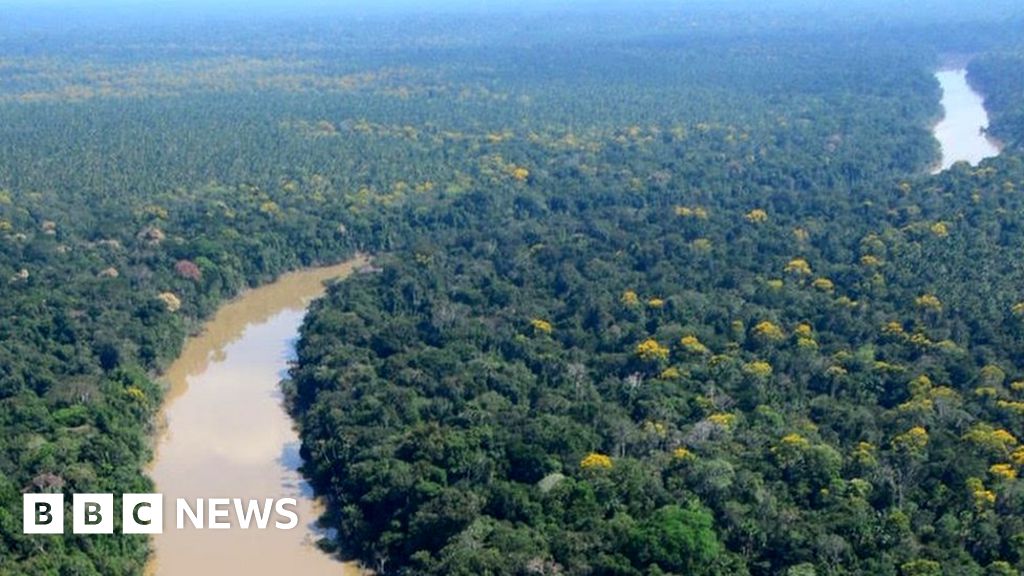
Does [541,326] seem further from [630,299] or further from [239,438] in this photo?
[239,438]

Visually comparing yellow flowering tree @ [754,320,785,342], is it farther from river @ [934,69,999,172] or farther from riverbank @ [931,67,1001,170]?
river @ [934,69,999,172]

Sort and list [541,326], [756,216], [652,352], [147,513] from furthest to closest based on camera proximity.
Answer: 1. [756,216]
2. [541,326]
3. [652,352]
4. [147,513]

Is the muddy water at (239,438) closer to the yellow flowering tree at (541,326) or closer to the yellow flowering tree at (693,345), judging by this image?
the yellow flowering tree at (541,326)

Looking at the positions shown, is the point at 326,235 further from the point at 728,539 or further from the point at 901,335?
the point at 728,539

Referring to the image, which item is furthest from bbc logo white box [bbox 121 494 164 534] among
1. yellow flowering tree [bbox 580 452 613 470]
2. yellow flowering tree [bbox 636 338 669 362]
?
yellow flowering tree [bbox 636 338 669 362]

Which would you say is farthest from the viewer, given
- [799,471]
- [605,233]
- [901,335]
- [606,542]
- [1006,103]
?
[1006,103]

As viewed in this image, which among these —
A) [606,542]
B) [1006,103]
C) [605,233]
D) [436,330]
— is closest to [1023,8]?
[1006,103]

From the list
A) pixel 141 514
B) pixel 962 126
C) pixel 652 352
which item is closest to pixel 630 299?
pixel 652 352
